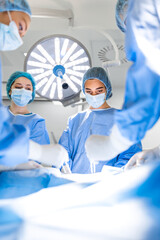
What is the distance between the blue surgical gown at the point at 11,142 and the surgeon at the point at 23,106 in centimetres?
101

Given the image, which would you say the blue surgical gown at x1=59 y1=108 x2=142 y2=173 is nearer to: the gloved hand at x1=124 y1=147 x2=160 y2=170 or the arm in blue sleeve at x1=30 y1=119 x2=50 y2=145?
the arm in blue sleeve at x1=30 y1=119 x2=50 y2=145

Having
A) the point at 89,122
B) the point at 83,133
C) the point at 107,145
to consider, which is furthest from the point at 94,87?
the point at 107,145

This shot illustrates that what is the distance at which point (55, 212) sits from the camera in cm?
79

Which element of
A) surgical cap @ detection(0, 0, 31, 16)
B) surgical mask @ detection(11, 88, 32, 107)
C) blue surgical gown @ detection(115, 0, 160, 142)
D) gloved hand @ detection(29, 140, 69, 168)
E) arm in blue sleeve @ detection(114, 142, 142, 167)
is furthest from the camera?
surgical mask @ detection(11, 88, 32, 107)

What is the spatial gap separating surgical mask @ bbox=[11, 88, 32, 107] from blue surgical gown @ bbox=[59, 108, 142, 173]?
45 cm

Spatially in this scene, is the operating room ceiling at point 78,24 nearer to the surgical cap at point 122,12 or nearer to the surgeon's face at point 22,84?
the surgeon's face at point 22,84

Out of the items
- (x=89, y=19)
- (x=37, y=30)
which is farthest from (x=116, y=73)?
(x=37, y=30)

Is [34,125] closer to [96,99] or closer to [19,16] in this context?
[96,99]

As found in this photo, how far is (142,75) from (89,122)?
128cm

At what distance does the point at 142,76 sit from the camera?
103 cm

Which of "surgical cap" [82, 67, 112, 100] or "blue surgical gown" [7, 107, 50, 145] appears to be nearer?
→ "blue surgical gown" [7, 107, 50, 145]

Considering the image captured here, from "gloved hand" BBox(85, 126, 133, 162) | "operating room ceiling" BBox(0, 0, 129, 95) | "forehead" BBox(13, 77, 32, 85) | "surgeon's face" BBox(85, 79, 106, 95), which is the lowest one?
"gloved hand" BBox(85, 126, 133, 162)

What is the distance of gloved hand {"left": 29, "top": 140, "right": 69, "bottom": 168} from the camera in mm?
1293

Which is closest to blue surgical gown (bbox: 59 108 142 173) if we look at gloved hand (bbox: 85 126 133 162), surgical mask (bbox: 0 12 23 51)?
gloved hand (bbox: 85 126 133 162)
